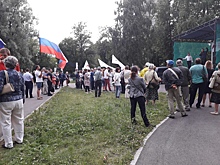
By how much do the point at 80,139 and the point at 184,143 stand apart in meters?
2.38

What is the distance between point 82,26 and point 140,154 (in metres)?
66.6

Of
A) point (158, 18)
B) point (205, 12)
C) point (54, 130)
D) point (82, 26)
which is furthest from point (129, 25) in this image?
point (54, 130)

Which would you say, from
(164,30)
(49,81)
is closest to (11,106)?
(49,81)

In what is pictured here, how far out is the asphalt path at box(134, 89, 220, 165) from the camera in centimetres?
460

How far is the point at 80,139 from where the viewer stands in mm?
5906

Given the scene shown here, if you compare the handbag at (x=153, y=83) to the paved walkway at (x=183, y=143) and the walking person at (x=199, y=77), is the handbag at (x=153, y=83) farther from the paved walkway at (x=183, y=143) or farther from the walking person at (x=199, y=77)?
the paved walkway at (x=183, y=143)

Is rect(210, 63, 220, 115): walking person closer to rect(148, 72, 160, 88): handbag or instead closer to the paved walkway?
the paved walkway

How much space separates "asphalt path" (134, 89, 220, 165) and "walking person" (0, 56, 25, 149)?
8.87 ft

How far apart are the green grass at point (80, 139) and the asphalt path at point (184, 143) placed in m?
0.33

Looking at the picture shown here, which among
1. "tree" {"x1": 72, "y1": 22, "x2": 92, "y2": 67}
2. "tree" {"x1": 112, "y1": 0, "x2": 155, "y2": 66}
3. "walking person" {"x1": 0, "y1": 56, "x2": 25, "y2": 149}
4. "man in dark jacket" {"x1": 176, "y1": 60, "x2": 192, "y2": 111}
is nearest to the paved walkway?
"man in dark jacket" {"x1": 176, "y1": 60, "x2": 192, "y2": 111}

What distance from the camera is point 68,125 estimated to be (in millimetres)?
7090

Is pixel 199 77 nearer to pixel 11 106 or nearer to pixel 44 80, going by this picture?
pixel 11 106

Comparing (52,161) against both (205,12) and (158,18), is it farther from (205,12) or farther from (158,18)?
(158,18)

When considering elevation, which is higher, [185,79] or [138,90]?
[185,79]
